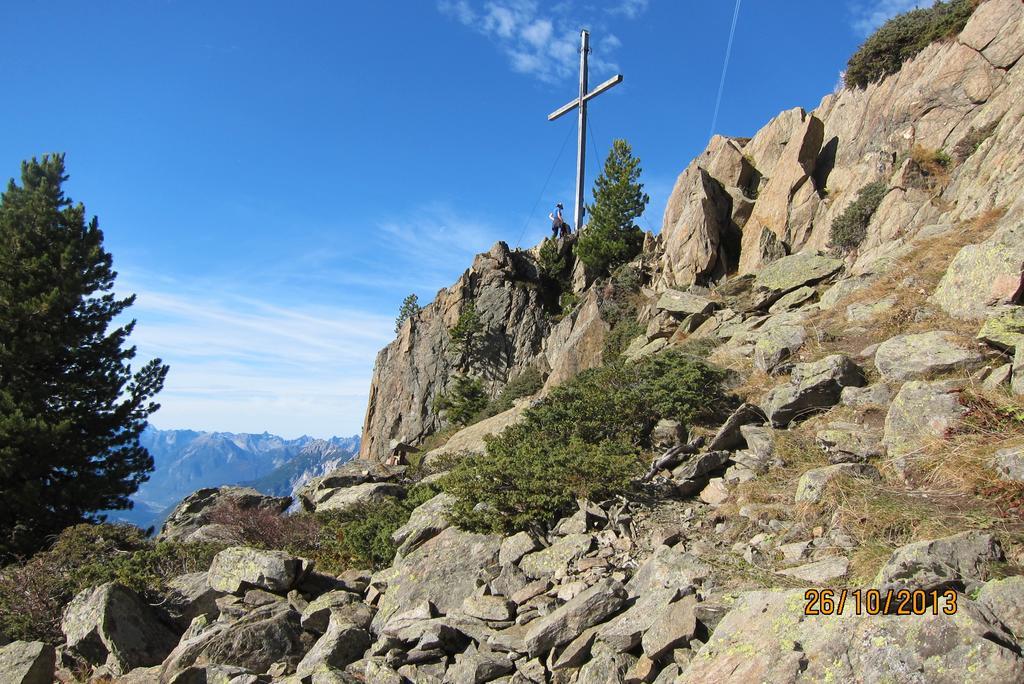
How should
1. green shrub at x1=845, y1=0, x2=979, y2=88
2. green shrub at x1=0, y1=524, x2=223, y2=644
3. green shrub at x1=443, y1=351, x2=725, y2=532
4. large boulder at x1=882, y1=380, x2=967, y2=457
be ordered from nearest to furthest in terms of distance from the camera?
large boulder at x1=882, y1=380, x2=967, y2=457 < green shrub at x1=443, y1=351, x2=725, y2=532 < green shrub at x1=0, y1=524, x2=223, y2=644 < green shrub at x1=845, y1=0, x2=979, y2=88

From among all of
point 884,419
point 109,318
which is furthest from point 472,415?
point 884,419

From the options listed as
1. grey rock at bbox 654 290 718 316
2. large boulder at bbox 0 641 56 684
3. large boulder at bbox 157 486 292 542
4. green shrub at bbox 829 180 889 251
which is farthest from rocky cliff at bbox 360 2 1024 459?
large boulder at bbox 0 641 56 684

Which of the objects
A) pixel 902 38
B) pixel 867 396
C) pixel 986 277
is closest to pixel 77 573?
pixel 867 396

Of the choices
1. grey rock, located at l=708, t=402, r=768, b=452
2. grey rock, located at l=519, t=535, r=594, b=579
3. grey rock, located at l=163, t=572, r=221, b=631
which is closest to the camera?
grey rock, located at l=519, t=535, r=594, b=579

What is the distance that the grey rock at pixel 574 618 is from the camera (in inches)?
215

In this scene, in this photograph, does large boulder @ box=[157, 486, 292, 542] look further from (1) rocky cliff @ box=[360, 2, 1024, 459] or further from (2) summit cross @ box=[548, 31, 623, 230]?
(2) summit cross @ box=[548, 31, 623, 230]

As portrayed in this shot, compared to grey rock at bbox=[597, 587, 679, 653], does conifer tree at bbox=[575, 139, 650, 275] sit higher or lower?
higher

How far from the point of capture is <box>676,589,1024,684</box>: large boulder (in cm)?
330

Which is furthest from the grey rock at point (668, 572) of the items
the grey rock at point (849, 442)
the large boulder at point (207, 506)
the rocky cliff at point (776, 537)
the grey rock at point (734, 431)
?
the large boulder at point (207, 506)

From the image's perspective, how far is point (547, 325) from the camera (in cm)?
2695

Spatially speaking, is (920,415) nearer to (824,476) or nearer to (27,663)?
(824,476)

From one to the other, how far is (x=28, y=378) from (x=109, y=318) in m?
3.34

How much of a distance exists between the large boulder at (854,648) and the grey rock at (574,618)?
145 cm

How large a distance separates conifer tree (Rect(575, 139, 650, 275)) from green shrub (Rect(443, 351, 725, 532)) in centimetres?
1365
